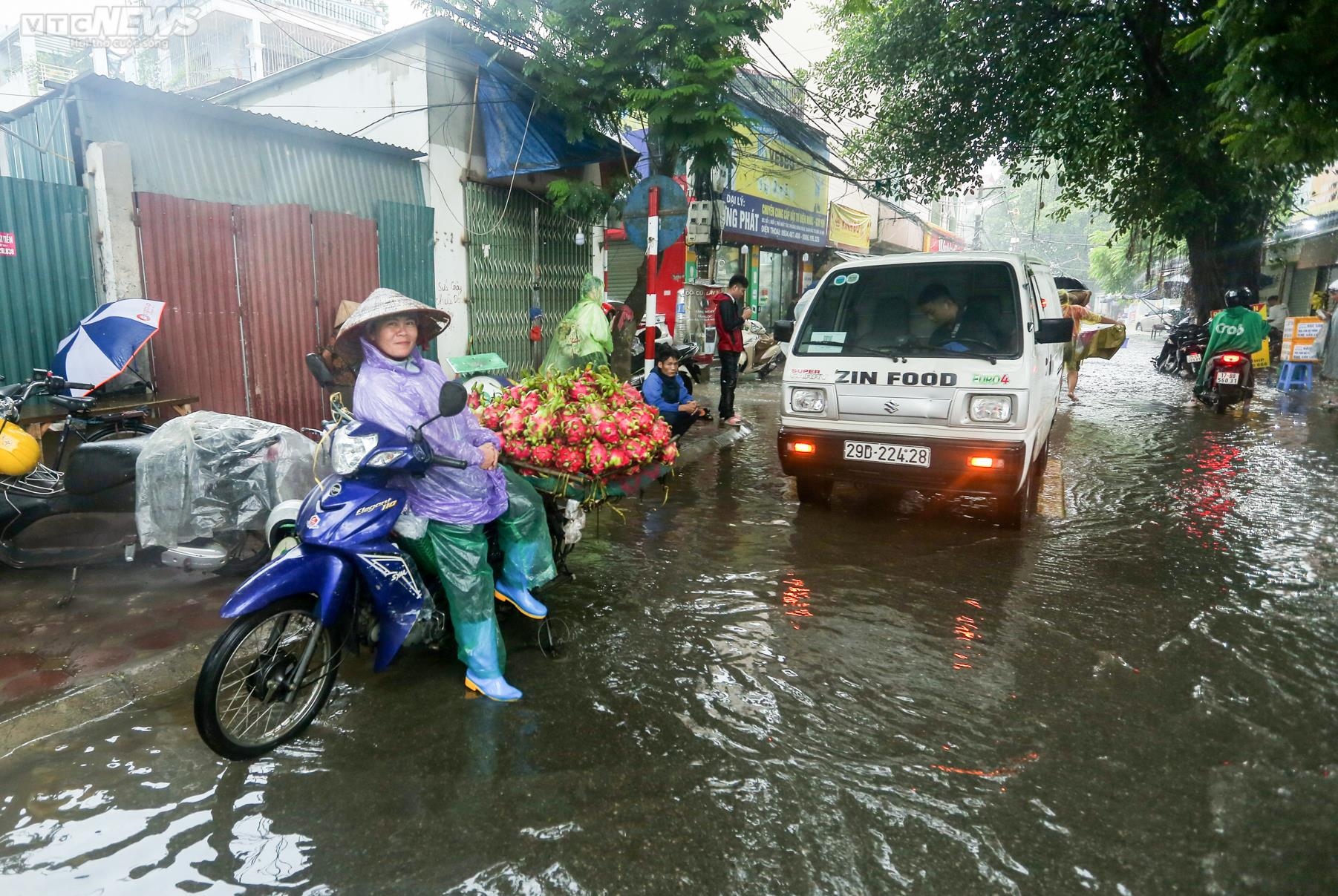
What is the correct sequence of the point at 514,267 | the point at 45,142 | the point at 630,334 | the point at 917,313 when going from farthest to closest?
1. the point at 630,334
2. the point at 514,267
3. the point at 45,142
4. the point at 917,313

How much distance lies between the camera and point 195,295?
6719mm

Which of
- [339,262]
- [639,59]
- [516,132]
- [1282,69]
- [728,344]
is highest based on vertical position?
[639,59]

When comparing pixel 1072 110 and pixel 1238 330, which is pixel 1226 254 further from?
pixel 1072 110

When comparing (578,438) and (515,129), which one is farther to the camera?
(515,129)

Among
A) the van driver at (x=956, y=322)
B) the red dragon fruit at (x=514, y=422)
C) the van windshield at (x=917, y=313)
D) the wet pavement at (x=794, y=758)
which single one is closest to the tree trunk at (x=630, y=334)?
the van windshield at (x=917, y=313)

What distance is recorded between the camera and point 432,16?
8984mm

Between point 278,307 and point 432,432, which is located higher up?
point 278,307

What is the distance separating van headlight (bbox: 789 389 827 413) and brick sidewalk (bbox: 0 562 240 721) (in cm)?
389

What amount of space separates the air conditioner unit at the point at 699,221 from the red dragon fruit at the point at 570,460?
26.0 feet

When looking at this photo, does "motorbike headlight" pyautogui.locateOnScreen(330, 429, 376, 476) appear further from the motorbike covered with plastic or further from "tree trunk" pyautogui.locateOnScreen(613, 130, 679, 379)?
"tree trunk" pyautogui.locateOnScreen(613, 130, 679, 379)

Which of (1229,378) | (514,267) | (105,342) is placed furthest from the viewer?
(1229,378)

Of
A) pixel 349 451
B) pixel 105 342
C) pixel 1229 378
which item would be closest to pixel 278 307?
pixel 105 342

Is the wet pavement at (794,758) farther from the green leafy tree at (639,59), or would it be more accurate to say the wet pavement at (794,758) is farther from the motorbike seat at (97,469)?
the green leafy tree at (639,59)

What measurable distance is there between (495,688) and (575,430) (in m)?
1.18
